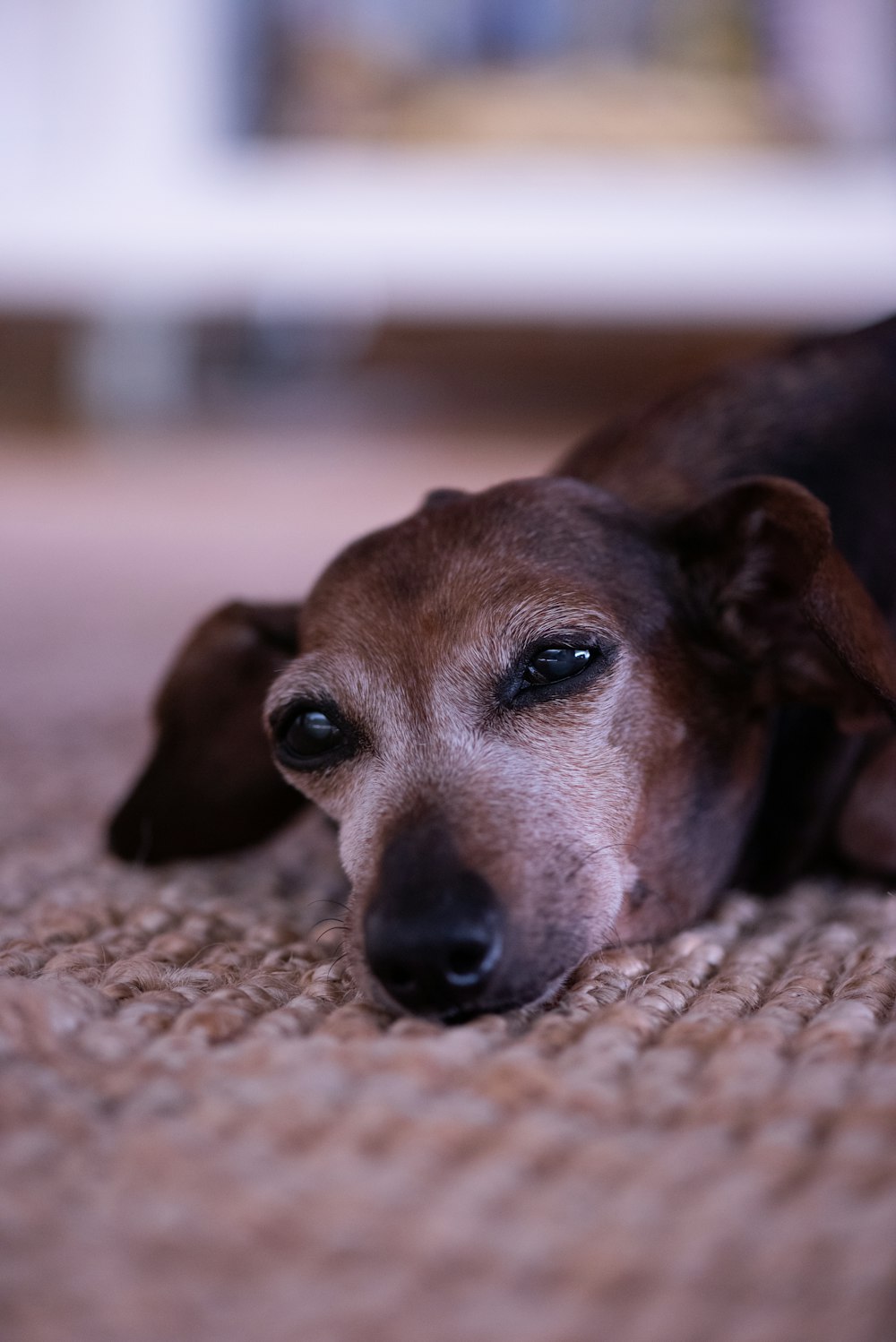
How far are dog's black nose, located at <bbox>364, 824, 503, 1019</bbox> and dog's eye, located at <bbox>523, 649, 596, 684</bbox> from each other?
0.31 meters

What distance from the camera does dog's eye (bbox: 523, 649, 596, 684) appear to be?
1390 mm

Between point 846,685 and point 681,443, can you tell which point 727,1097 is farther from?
point 681,443

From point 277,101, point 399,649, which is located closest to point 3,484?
point 277,101

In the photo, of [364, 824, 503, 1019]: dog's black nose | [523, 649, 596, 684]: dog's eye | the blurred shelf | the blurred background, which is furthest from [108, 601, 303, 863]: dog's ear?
the blurred shelf

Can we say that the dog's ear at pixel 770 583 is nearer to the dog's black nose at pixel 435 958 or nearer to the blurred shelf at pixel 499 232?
the dog's black nose at pixel 435 958

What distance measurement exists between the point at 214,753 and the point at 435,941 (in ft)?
2.47

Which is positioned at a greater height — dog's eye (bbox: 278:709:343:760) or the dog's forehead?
the dog's forehead

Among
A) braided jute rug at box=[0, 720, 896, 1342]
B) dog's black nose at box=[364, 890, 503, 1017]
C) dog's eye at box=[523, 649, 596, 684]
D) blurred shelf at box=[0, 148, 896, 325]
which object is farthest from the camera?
blurred shelf at box=[0, 148, 896, 325]

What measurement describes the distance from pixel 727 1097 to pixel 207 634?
39.6 inches

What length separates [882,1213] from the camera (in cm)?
73

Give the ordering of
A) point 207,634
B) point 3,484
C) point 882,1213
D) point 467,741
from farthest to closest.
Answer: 1. point 3,484
2. point 207,634
3. point 467,741
4. point 882,1213

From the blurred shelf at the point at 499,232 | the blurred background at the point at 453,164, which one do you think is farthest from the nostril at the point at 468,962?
the blurred shelf at the point at 499,232

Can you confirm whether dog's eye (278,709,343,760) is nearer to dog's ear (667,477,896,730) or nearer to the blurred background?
dog's ear (667,477,896,730)

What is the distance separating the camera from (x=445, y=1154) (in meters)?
0.82
